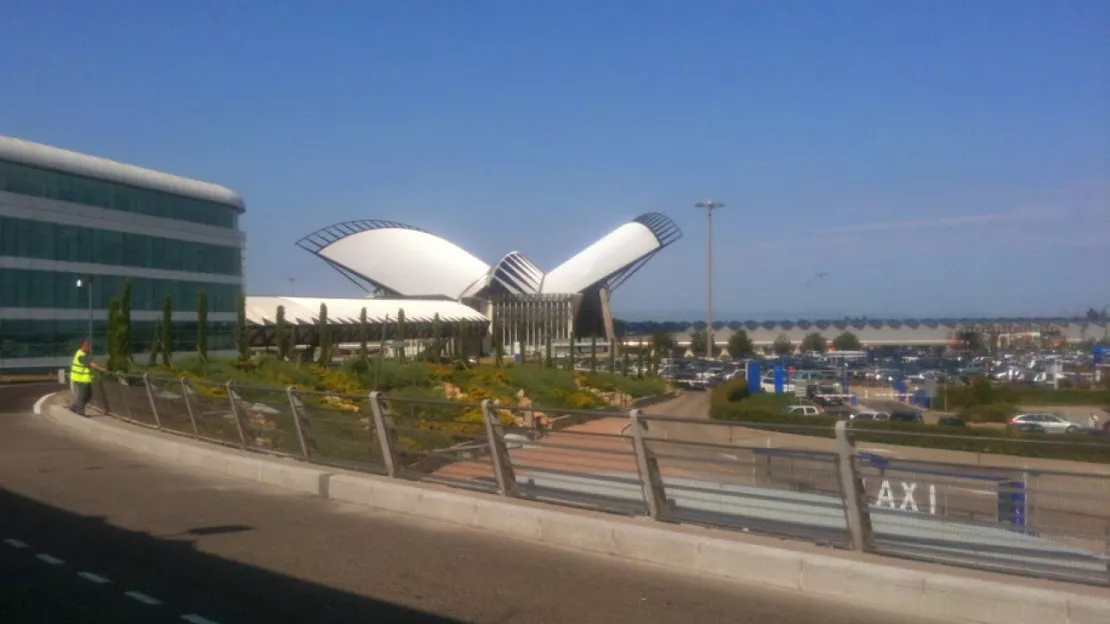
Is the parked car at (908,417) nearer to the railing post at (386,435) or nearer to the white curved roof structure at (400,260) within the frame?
the railing post at (386,435)

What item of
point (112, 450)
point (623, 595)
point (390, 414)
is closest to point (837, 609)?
point (623, 595)

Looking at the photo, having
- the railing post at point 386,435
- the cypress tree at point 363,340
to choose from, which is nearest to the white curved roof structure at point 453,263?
the cypress tree at point 363,340

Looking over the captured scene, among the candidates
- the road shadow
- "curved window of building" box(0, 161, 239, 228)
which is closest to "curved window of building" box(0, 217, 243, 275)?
"curved window of building" box(0, 161, 239, 228)

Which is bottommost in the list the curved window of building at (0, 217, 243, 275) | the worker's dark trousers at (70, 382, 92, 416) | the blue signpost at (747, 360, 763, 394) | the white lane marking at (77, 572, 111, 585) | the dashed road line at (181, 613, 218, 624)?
the blue signpost at (747, 360, 763, 394)

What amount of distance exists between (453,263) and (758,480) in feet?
291

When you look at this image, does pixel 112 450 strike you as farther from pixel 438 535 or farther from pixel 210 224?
pixel 210 224

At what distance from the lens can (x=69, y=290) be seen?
56.7 m

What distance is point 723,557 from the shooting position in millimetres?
7980

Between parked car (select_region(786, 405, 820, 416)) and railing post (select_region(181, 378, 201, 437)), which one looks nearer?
railing post (select_region(181, 378, 201, 437))

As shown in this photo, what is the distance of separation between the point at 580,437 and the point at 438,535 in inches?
65.1

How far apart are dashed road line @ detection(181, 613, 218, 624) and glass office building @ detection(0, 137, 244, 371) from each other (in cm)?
4878

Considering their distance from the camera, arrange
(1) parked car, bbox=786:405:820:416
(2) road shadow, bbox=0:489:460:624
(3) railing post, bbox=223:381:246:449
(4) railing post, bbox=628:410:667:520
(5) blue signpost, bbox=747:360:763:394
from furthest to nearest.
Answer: (5) blue signpost, bbox=747:360:763:394, (1) parked car, bbox=786:405:820:416, (3) railing post, bbox=223:381:246:449, (4) railing post, bbox=628:410:667:520, (2) road shadow, bbox=0:489:460:624

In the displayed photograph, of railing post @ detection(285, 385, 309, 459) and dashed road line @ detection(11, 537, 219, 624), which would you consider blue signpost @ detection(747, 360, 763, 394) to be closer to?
railing post @ detection(285, 385, 309, 459)

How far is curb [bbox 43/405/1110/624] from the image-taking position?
650 cm
